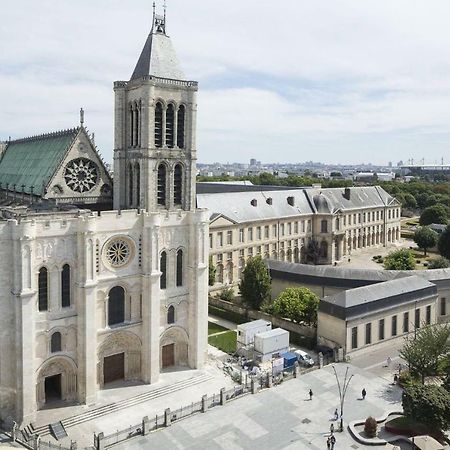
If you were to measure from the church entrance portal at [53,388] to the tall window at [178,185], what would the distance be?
1738 cm

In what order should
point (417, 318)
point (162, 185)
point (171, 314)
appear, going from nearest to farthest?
point (162, 185) < point (171, 314) < point (417, 318)

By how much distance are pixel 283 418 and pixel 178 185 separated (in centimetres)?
2123

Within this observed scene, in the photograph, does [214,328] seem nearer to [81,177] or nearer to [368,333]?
[368,333]

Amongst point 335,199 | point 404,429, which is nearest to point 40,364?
point 404,429

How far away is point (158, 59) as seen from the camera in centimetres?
4241

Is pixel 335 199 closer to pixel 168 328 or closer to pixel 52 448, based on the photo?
pixel 168 328

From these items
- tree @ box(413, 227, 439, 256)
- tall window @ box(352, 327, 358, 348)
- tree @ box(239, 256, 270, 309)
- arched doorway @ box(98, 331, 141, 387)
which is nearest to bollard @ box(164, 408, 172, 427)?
arched doorway @ box(98, 331, 141, 387)

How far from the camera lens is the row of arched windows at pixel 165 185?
4309 cm

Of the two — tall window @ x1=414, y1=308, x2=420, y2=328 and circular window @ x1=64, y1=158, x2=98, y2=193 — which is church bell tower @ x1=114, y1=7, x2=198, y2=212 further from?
tall window @ x1=414, y1=308, x2=420, y2=328

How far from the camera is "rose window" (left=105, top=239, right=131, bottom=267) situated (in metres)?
39.8

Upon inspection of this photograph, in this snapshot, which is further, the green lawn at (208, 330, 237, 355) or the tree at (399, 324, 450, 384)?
the green lawn at (208, 330, 237, 355)

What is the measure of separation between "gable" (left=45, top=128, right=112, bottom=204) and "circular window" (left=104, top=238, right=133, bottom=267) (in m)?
7.09

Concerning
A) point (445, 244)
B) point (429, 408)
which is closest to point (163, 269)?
point (429, 408)

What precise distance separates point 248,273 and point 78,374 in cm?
2513
